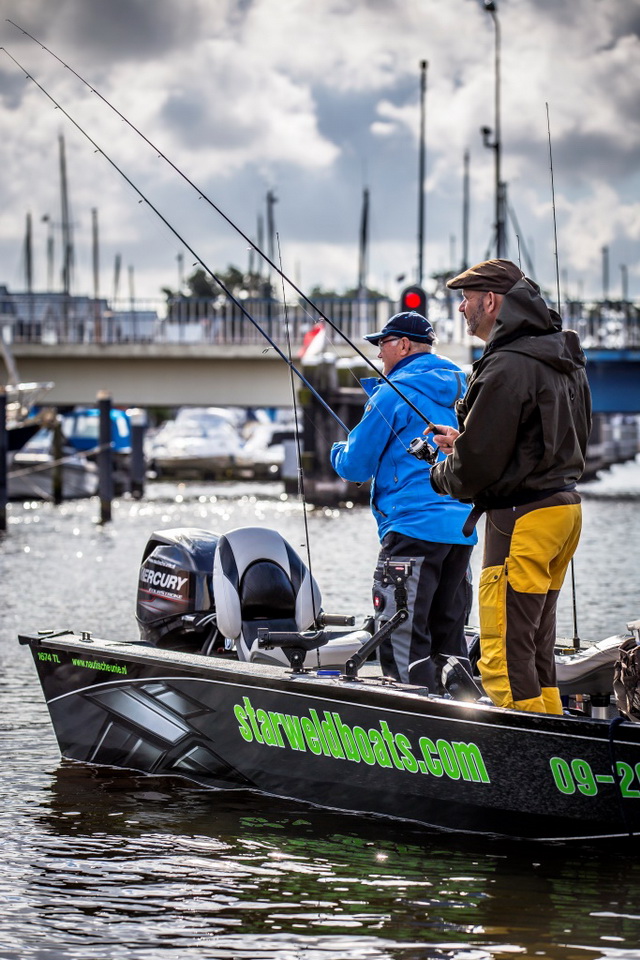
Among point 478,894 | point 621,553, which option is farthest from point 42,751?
point 621,553

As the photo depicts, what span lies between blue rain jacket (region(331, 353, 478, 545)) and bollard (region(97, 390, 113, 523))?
1985 cm

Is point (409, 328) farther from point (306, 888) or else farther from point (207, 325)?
point (207, 325)

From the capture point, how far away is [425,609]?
5961mm

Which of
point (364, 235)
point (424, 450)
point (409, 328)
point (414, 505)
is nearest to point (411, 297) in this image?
point (409, 328)

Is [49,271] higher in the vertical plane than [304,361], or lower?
higher

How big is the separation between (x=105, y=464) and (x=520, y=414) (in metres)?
22.1

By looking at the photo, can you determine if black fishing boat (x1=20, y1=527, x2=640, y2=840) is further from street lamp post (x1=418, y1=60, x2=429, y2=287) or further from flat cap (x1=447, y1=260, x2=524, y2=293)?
street lamp post (x1=418, y1=60, x2=429, y2=287)

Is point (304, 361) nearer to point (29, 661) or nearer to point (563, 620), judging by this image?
point (563, 620)

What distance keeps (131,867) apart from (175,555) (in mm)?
2204

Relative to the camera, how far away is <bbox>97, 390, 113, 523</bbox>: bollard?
1013 inches

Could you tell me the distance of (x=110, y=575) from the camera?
54.6 feet

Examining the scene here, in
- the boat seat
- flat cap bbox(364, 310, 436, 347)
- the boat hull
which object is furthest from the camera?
the boat seat

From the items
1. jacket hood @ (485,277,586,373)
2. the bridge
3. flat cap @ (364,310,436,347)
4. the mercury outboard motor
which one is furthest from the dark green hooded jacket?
the bridge

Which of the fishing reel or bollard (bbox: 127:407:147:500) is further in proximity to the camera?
bollard (bbox: 127:407:147:500)
